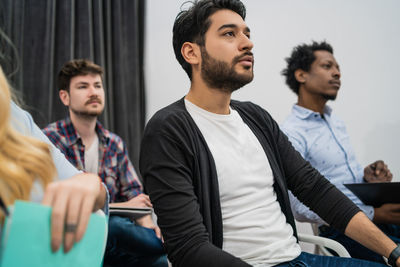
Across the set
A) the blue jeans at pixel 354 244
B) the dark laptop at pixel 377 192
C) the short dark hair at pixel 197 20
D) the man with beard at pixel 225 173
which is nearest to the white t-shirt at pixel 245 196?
the man with beard at pixel 225 173

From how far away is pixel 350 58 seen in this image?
2531 millimetres

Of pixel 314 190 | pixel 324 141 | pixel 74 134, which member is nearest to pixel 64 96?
pixel 74 134

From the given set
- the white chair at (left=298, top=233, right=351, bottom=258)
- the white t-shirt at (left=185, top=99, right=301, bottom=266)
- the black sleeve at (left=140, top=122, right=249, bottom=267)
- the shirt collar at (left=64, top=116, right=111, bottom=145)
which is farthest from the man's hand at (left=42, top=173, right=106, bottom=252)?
the shirt collar at (left=64, top=116, right=111, bottom=145)

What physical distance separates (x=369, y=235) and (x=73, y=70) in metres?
1.78

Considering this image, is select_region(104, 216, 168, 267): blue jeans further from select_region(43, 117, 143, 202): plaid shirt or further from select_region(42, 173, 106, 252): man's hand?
select_region(42, 173, 106, 252): man's hand

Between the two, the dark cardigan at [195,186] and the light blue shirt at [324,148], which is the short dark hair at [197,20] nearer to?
the dark cardigan at [195,186]

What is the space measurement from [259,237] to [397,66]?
6.80 feet

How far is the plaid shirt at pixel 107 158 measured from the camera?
6.28 ft

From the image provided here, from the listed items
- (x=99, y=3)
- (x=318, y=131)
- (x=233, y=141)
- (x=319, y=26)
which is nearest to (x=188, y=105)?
(x=233, y=141)

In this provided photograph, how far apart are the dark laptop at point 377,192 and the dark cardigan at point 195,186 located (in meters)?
0.25

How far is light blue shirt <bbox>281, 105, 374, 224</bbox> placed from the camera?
1.62 m

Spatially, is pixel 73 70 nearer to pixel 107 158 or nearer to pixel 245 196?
pixel 107 158

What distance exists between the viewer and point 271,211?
3.36ft

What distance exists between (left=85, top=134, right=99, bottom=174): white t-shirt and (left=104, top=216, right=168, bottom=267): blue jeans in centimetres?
57
